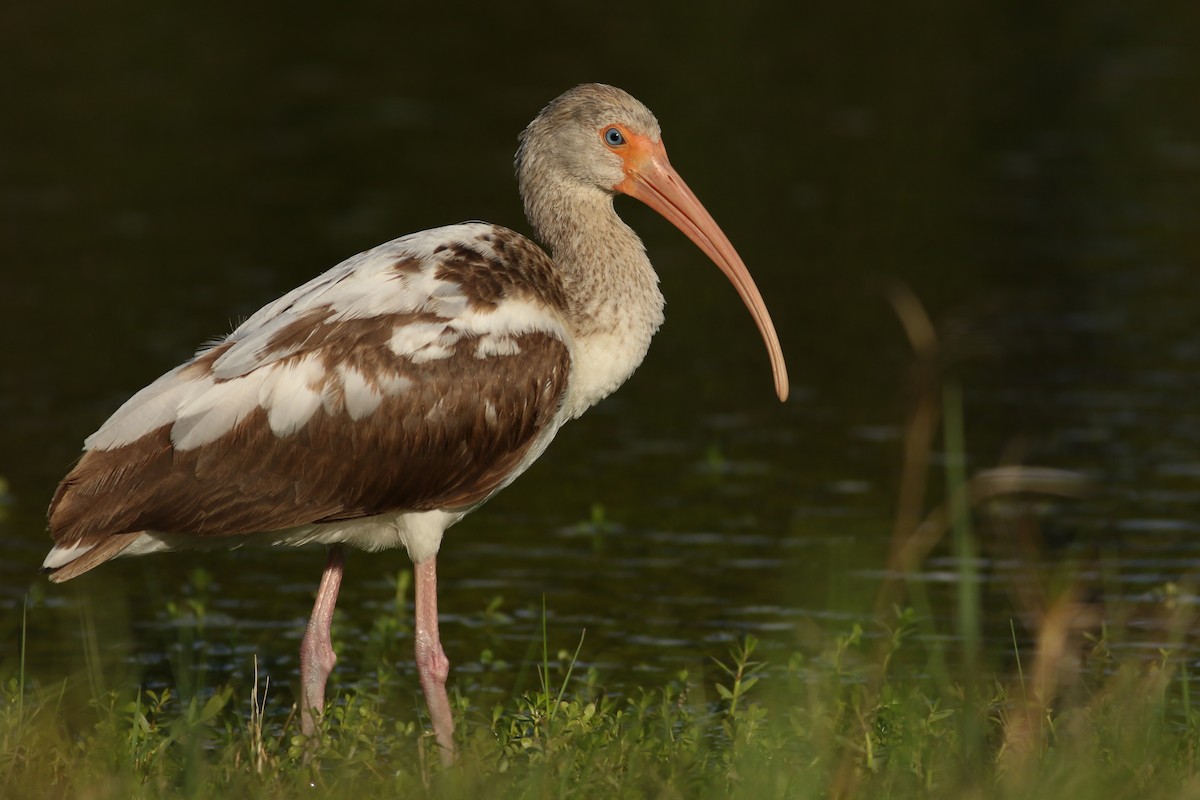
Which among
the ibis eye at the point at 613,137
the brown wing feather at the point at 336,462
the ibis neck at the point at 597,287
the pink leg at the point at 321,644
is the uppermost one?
the ibis eye at the point at 613,137

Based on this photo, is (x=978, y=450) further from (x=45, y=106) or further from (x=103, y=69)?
(x=103, y=69)

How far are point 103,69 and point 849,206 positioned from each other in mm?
10085

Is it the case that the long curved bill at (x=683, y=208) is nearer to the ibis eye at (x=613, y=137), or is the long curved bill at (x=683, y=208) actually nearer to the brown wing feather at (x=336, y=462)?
the ibis eye at (x=613, y=137)

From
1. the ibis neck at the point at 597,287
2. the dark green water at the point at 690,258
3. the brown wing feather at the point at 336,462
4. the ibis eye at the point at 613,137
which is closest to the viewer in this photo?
the brown wing feather at the point at 336,462

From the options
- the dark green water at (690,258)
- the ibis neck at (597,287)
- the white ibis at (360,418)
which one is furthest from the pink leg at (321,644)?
the dark green water at (690,258)

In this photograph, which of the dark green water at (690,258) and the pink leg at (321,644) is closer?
the pink leg at (321,644)

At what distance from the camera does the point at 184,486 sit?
23.8ft

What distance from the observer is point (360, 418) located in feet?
24.4

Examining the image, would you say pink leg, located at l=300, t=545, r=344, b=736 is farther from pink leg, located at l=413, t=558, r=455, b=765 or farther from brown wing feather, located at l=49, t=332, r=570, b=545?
brown wing feather, located at l=49, t=332, r=570, b=545

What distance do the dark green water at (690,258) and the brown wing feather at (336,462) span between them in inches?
52.1

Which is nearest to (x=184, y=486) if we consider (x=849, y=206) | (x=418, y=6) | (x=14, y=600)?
(x=14, y=600)

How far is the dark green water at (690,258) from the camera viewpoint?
1026 centimetres

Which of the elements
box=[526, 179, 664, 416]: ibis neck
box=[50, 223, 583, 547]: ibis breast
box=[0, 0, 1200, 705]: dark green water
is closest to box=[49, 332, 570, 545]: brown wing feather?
box=[50, 223, 583, 547]: ibis breast

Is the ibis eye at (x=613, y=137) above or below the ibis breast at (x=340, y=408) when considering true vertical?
above
